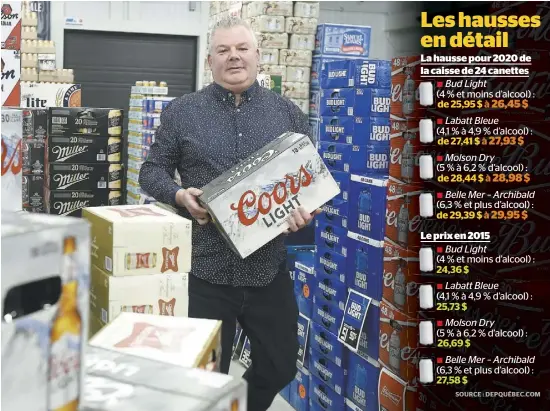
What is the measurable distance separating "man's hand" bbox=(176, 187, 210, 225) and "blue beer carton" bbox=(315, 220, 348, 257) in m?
1.25

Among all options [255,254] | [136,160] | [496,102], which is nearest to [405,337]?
[255,254]

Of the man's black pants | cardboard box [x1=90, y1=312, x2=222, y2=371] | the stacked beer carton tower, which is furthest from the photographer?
the stacked beer carton tower

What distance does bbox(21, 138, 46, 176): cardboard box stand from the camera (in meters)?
7.30

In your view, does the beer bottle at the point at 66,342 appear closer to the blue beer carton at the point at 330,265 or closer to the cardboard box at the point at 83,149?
the blue beer carton at the point at 330,265

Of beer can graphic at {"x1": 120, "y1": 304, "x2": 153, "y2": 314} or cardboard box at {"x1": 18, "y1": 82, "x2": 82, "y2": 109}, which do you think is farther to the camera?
cardboard box at {"x1": 18, "y1": 82, "x2": 82, "y2": 109}

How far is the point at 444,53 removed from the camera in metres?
3.05

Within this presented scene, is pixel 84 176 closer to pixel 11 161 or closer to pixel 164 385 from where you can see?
pixel 11 161

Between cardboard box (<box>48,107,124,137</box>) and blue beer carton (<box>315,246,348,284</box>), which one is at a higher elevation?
cardboard box (<box>48,107,124,137</box>)

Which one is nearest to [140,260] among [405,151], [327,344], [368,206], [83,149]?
[405,151]

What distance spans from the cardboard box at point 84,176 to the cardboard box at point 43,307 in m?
6.24

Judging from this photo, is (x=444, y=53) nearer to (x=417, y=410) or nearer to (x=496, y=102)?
(x=496, y=102)

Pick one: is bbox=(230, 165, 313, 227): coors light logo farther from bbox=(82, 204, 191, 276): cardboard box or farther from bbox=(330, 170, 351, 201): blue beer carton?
bbox=(330, 170, 351, 201): blue beer carton

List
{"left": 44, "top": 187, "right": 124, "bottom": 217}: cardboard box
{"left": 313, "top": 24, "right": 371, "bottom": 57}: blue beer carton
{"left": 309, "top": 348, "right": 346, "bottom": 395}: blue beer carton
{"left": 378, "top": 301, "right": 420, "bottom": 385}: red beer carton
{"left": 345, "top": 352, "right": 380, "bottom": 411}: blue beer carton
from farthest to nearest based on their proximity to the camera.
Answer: {"left": 313, "top": 24, "right": 371, "bottom": 57}: blue beer carton → {"left": 44, "top": 187, "right": 124, "bottom": 217}: cardboard box → {"left": 309, "top": 348, "right": 346, "bottom": 395}: blue beer carton → {"left": 345, "top": 352, "right": 380, "bottom": 411}: blue beer carton → {"left": 378, "top": 301, "right": 420, "bottom": 385}: red beer carton

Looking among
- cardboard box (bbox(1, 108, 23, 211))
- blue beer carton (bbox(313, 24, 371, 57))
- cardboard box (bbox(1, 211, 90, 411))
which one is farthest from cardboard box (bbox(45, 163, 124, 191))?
cardboard box (bbox(1, 211, 90, 411))
